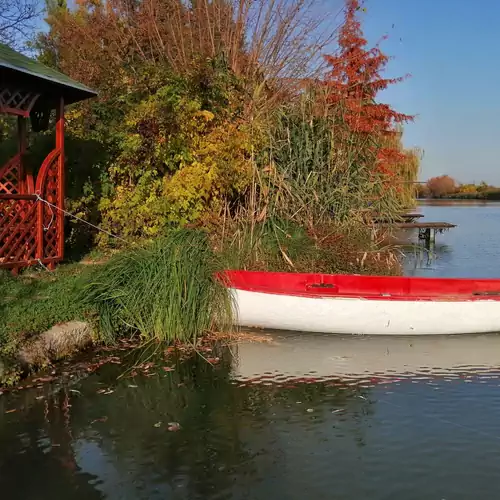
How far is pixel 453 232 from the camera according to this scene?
31.5 metres

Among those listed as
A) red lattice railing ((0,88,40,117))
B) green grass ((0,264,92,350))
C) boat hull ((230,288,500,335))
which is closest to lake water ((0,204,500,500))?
boat hull ((230,288,500,335))

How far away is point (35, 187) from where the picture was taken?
355 inches

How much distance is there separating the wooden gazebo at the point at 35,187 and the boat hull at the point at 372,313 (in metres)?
3.38

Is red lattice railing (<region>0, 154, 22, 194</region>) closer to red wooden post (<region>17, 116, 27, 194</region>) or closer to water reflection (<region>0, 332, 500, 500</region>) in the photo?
red wooden post (<region>17, 116, 27, 194</region>)

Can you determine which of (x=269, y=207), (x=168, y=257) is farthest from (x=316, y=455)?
(x=269, y=207)

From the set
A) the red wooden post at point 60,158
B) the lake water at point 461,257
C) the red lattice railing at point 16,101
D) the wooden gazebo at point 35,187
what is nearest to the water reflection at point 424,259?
the lake water at point 461,257

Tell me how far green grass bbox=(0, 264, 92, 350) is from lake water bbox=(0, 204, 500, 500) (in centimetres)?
63

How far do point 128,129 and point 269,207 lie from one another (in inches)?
119

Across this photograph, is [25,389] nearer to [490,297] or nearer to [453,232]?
[490,297]

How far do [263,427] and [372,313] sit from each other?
3.34 meters

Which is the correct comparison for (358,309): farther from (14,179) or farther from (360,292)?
(14,179)

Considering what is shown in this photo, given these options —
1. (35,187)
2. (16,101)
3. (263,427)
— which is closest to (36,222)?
(35,187)

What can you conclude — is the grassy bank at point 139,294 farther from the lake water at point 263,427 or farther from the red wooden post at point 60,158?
the red wooden post at point 60,158

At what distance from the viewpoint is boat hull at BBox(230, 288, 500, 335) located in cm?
794
